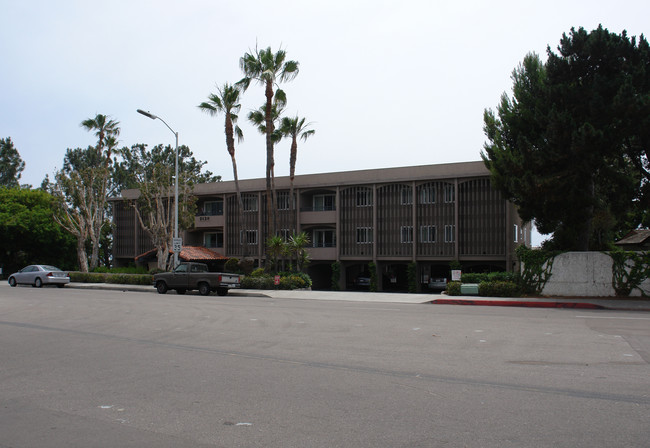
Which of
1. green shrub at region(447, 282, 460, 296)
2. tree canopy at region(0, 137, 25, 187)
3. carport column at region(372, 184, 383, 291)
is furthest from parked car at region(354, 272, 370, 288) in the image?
tree canopy at region(0, 137, 25, 187)

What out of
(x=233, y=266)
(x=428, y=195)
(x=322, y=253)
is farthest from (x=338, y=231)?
(x=233, y=266)

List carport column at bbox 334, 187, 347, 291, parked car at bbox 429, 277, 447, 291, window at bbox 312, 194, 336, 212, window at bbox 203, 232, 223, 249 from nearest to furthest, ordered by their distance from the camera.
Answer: parked car at bbox 429, 277, 447, 291, carport column at bbox 334, 187, 347, 291, window at bbox 312, 194, 336, 212, window at bbox 203, 232, 223, 249

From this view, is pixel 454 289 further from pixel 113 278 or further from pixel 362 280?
pixel 113 278

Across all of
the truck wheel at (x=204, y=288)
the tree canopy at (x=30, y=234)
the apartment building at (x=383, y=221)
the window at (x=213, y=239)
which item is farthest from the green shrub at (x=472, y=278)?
the tree canopy at (x=30, y=234)

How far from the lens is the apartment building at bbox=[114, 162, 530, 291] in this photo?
36.8 metres

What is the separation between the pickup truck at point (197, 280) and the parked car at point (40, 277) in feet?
29.8

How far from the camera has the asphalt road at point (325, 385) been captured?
→ 5.34 metres

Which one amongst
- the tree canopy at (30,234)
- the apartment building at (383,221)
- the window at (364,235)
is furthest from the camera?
the tree canopy at (30,234)

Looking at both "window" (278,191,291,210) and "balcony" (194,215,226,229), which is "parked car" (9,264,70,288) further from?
"window" (278,191,291,210)

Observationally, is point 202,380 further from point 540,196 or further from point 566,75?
point 566,75

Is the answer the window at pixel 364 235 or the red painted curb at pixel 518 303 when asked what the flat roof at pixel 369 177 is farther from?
the red painted curb at pixel 518 303

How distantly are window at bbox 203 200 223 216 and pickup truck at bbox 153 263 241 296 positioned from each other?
66.3 ft

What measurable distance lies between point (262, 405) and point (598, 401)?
12.4 feet

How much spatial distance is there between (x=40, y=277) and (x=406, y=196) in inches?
941
